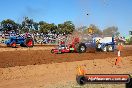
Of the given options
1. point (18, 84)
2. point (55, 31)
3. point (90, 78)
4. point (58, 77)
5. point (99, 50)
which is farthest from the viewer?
point (55, 31)

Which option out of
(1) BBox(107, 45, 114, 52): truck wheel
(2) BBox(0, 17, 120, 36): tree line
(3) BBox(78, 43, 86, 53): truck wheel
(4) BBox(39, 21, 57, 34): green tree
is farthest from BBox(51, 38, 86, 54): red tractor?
(4) BBox(39, 21, 57, 34): green tree

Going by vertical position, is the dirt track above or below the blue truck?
below

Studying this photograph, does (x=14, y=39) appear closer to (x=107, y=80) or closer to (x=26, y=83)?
(x=26, y=83)

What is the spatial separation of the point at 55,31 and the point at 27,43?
119 feet

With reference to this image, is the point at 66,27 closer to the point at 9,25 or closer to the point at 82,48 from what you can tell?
the point at 9,25

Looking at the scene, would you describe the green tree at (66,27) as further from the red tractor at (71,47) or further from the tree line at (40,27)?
the red tractor at (71,47)

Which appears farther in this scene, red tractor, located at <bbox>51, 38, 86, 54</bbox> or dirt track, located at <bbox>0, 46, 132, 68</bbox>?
red tractor, located at <bbox>51, 38, 86, 54</bbox>

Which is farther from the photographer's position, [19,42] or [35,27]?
[35,27]

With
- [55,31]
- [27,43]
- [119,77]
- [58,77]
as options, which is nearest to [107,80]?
[119,77]

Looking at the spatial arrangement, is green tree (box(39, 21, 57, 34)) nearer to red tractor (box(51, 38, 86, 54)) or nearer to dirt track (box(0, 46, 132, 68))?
red tractor (box(51, 38, 86, 54))

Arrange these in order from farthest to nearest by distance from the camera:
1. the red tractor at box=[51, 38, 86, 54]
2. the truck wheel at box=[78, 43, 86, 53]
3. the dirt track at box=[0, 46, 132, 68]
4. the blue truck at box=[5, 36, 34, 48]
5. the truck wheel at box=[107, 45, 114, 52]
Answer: the blue truck at box=[5, 36, 34, 48] → the truck wheel at box=[107, 45, 114, 52] → the truck wheel at box=[78, 43, 86, 53] → the red tractor at box=[51, 38, 86, 54] → the dirt track at box=[0, 46, 132, 68]

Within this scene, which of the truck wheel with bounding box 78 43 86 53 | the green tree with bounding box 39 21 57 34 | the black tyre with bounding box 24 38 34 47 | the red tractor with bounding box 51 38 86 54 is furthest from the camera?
the green tree with bounding box 39 21 57 34

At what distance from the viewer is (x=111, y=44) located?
29797 millimetres

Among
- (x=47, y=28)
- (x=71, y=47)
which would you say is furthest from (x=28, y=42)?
(x=47, y=28)
